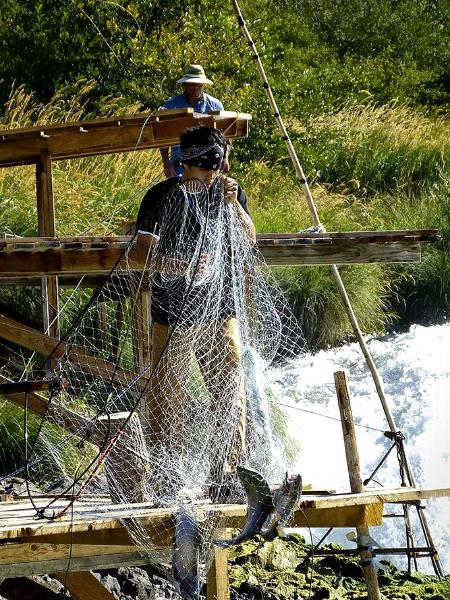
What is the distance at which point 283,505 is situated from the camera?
751 centimetres

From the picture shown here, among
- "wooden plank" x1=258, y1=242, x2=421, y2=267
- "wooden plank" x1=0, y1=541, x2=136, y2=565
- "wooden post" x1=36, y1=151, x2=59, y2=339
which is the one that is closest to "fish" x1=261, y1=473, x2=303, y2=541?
"wooden plank" x1=0, y1=541, x2=136, y2=565

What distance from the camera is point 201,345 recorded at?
784 cm

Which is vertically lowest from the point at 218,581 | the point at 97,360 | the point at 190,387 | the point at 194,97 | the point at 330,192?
the point at 218,581

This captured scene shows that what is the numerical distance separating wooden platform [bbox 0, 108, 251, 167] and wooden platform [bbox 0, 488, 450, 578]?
3010 mm

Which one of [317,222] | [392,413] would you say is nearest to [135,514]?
[317,222]

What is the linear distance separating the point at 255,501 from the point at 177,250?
133 centimetres

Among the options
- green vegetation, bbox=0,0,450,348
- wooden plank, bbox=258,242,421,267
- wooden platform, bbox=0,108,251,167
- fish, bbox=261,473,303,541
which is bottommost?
fish, bbox=261,473,303,541

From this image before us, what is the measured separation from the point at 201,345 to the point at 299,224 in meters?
10.3

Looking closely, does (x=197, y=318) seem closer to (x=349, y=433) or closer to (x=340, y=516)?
(x=340, y=516)

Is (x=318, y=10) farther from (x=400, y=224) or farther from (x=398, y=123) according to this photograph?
(x=400, y=224)

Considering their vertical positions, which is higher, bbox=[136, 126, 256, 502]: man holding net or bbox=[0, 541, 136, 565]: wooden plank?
bbox=[136, 126, 256, 502]: man holding net

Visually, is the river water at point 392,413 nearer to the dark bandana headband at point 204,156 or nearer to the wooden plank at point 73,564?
the wooden plank at point 73,564

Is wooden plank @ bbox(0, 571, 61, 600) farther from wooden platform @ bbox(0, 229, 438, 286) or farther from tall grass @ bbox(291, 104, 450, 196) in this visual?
tall grass @ bbox(291, 104, 450, 196)

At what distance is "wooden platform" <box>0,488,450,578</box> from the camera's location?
24.7ft
